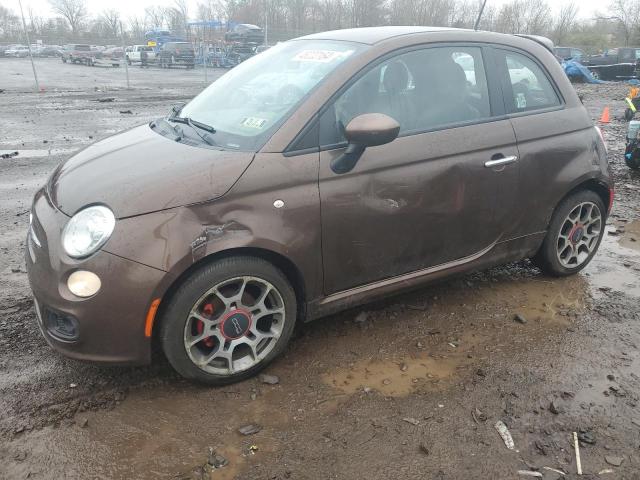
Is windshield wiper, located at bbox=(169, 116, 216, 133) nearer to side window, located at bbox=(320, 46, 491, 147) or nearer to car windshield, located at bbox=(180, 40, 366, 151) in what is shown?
car windshield, located at bbox=(180, 40, 366, 151)

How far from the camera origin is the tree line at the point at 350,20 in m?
37.4

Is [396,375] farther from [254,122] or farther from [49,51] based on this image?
[49,51]

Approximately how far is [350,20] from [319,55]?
39383mm

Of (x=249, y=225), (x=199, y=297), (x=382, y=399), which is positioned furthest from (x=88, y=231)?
(x=382, y=399)

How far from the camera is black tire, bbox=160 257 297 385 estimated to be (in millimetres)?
2572

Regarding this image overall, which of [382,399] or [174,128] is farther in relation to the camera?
[174,128]

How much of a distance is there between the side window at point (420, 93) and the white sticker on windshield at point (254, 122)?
0.35 metres

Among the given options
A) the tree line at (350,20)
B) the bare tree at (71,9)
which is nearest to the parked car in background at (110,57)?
the tree line at (350,20)

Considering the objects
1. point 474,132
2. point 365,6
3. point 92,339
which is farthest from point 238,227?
point 365,6

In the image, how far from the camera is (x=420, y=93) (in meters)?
3.22

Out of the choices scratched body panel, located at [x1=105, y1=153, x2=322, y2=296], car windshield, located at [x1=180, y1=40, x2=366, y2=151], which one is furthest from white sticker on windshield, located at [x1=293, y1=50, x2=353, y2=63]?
scratched body panel, located at [x1=105, y1=153, x2=322, y2=296]

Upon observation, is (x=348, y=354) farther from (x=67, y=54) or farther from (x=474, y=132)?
(x=67, y=54)

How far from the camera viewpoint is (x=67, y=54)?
3888cm

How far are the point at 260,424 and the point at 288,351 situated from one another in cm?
67
